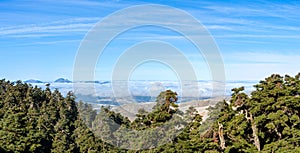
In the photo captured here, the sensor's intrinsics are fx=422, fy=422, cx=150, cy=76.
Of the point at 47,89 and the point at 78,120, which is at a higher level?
the point at 47,89

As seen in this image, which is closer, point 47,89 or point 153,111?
point 153,111

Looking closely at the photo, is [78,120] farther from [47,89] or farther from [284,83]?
[284,83]

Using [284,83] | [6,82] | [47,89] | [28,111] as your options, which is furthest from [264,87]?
[6,82]

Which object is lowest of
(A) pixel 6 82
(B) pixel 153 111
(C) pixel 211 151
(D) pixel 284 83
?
(C) pixel 211 151

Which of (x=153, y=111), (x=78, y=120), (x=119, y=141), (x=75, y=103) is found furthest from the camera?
(x=75, y=103)

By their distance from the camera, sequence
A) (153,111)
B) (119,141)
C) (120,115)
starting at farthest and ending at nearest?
(120,115), (119,141), (153,111)

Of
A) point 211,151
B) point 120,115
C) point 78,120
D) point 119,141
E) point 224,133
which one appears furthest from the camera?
point 78,120

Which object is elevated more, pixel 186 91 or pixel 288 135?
pixel 186 91

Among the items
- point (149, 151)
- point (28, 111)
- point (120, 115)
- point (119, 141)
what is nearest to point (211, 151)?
point (149, 151)

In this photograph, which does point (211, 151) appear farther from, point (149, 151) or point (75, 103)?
point (75, 103)
